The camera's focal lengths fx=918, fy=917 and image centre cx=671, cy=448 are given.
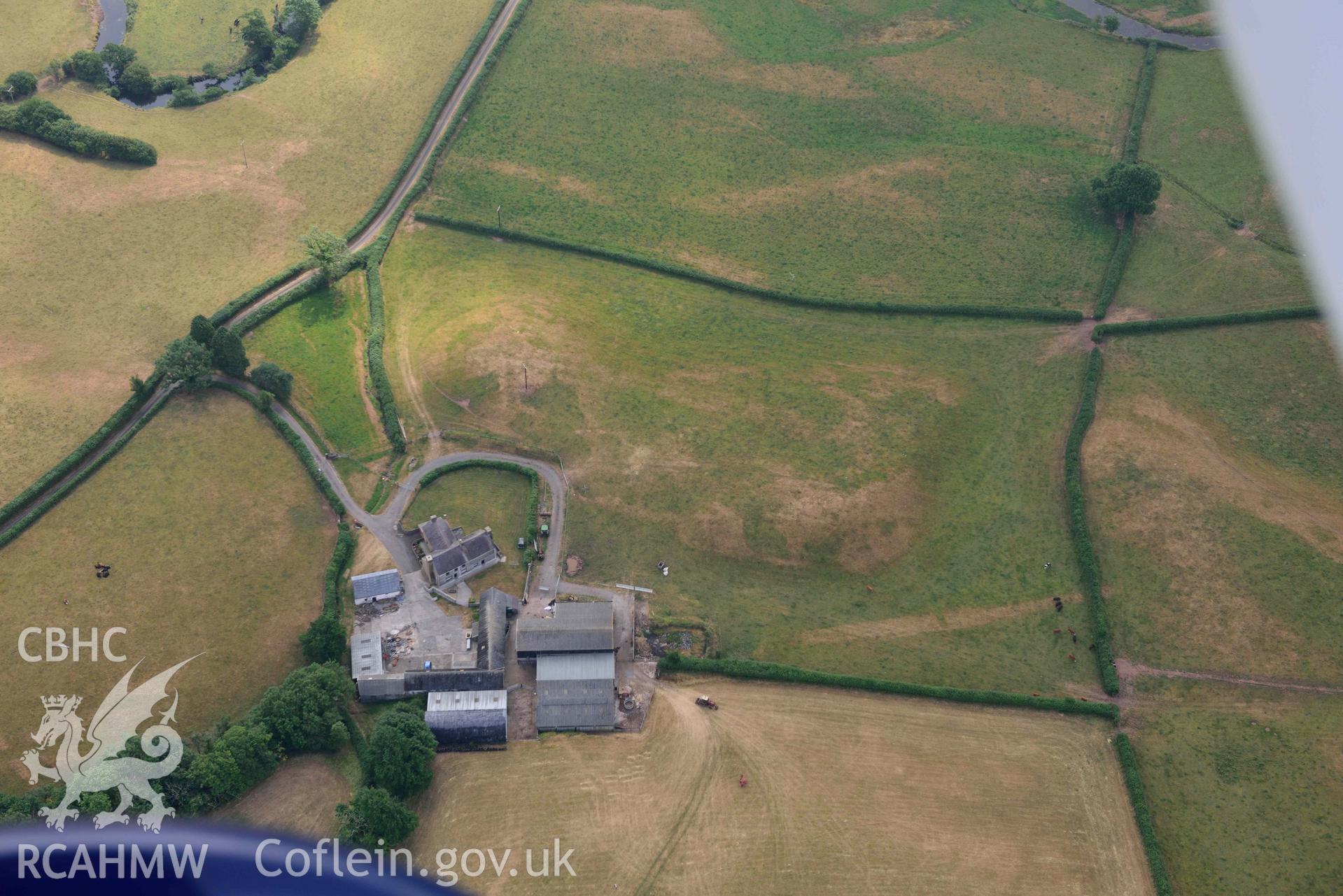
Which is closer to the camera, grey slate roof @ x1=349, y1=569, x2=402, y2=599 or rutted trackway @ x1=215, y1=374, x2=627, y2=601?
grey slate roof @ x1=349, y1=569, x2=402, y2=599

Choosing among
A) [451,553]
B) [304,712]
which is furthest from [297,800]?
[451,553]

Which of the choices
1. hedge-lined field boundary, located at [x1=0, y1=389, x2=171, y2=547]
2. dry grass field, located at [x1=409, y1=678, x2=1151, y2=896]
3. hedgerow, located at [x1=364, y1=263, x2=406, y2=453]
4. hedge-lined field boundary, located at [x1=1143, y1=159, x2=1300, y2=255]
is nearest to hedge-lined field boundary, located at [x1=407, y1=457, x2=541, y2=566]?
hedgerow, located at [x1=364, y1=263, x2=406, y2=453]

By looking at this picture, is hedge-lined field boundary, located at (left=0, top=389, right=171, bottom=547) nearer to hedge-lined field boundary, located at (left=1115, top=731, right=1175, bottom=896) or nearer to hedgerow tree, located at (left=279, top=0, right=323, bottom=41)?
hedgerow tree, located at (left=279, top=0, right=323, bottom=41)

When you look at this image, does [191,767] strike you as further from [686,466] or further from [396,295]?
[396,295]

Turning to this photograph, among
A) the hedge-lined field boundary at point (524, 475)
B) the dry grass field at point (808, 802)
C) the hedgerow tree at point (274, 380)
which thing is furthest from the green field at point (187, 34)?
the dry grass field at point (808, 802)

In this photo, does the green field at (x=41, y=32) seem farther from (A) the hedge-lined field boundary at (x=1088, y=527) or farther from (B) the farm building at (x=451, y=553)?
(A) the hedge-lined field boundary at (x=1088, y=527)

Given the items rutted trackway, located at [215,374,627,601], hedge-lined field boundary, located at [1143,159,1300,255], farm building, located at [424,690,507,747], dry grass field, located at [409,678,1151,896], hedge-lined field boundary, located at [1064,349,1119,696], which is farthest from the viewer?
hedge-lined field boundary, located at [1143,159,1300,255]

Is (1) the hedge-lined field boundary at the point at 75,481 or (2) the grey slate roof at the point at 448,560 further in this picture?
(1) the hedge-lined field boundary at the point at 75,481

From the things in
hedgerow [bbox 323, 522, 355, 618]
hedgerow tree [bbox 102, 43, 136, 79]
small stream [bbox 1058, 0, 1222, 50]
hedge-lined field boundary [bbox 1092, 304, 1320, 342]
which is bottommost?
hedgerow [bbox 323, 522, 355, 618]
